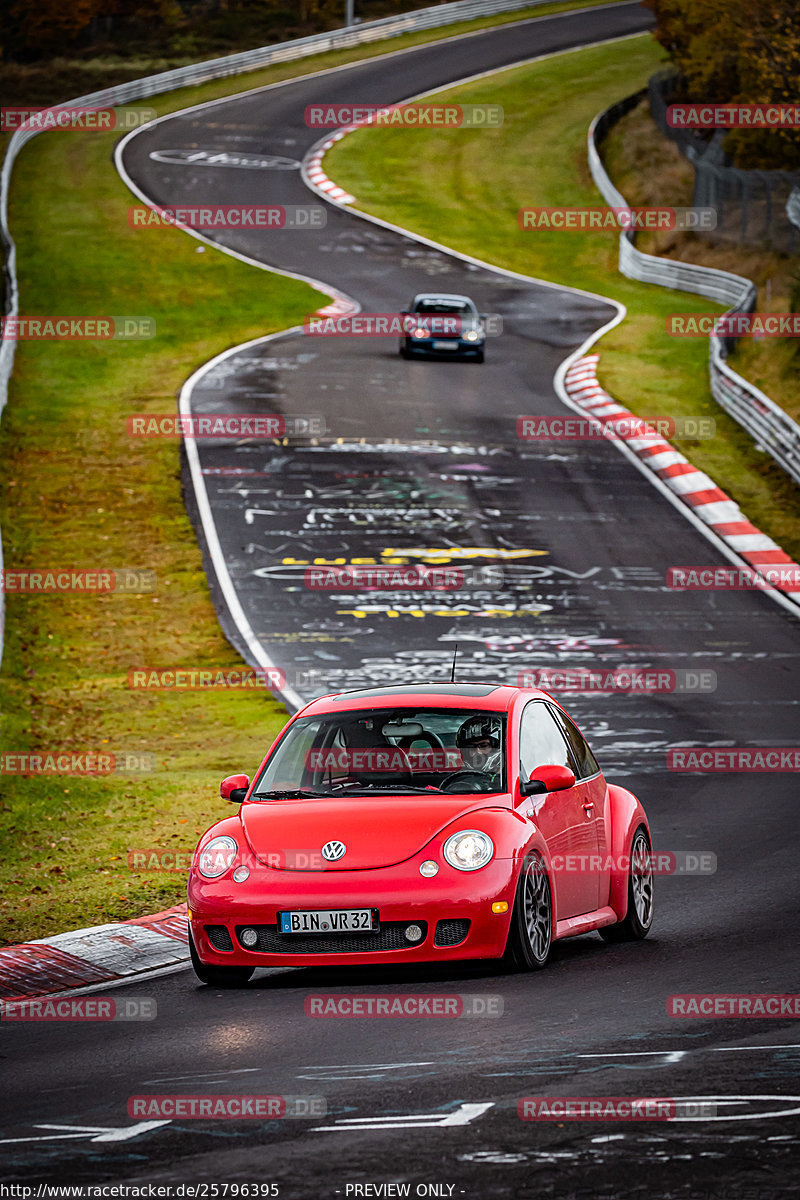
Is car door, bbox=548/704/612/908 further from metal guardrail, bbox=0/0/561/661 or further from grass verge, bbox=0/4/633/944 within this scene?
metal guardrail, bbox=0/0/561/661

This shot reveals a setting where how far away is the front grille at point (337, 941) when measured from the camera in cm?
827

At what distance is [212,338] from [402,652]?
21721 millimetres

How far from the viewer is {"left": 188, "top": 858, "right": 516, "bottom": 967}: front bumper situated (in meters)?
8.25

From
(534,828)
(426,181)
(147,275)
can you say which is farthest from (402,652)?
(426,181)

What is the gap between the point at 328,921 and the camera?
8305mm

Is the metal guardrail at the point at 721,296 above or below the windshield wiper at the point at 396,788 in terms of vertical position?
below

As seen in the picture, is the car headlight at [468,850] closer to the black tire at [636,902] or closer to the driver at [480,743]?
the driver at [480,743]

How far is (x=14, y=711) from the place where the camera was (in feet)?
60.4

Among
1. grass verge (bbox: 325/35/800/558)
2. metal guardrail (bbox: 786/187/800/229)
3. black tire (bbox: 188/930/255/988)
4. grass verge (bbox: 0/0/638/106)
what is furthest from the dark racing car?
grass verge (bbox: 0/0/638/106)

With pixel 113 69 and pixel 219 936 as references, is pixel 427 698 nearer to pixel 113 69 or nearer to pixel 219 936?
pixel 219 936

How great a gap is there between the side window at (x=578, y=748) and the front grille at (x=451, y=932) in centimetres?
183

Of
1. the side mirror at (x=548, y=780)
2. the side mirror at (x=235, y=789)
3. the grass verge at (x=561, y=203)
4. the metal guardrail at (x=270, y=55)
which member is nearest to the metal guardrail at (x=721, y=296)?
the grass verge at (x=561, y=203)

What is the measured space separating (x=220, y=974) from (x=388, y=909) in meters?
1.08

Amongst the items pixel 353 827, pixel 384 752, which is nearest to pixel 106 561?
pixel 384 752
